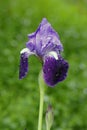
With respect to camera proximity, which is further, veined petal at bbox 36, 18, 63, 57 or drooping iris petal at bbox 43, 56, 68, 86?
veined petal at bbox 36, 18, 63, 57

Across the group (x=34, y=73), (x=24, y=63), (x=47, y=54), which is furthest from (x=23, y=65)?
(x=34, y=73)

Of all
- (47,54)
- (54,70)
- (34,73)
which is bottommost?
(54,70)

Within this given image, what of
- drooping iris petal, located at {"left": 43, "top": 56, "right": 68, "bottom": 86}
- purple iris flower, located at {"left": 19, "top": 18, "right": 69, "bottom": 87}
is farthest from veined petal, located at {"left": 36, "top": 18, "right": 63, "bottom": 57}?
drooping iris petal, located at {"left": 43, "top": 56, "right": 68, "bottom": 86}

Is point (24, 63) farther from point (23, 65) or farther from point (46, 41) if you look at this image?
point (46, 41)

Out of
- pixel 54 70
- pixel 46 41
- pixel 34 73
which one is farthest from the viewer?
pixel 34 73

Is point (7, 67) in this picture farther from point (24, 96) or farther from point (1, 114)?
point (1, 114)

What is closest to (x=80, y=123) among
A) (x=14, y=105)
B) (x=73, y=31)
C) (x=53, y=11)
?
(x=14, y=105)

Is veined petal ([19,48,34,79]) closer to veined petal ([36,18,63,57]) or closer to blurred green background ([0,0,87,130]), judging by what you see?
veined petal ([36,18,63,57])
